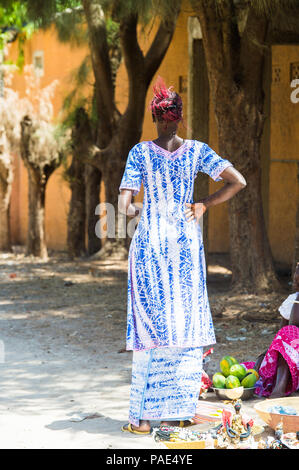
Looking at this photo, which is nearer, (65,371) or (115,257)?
(65,371)

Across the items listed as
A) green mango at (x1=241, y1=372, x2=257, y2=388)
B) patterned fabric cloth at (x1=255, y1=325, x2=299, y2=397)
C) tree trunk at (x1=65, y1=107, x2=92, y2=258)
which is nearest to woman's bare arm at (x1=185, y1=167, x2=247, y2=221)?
patterned fabric cloth at (x1=255, y1=325, x2=299, y2=397)

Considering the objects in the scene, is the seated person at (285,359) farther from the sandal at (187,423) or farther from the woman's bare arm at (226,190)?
the woman's bare arm at (226,190)

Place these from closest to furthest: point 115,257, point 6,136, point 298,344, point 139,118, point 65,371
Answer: point 298,344
point 65,371
point 139,118
point 115,257
point 6,136

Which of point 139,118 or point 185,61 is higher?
point 185,61

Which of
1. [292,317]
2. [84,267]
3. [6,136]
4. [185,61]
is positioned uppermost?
[185,61]

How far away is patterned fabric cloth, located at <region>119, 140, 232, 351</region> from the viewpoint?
4125mm

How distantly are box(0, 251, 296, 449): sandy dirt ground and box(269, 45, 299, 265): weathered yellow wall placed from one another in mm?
917

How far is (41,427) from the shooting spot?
167 inches

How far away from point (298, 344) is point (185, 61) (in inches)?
341

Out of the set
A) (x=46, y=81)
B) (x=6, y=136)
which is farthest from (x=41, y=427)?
(x=46, y=81)

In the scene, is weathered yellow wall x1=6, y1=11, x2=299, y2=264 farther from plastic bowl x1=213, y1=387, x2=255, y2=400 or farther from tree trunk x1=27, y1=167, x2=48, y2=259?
plastic bowl x1=213, y1=387, x2=255, y2=400
